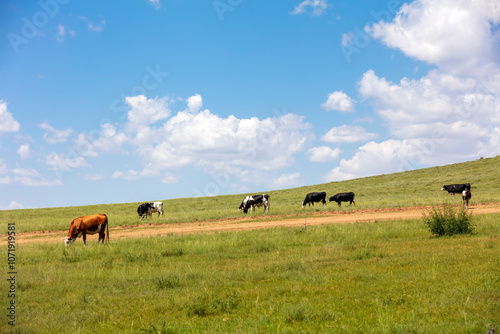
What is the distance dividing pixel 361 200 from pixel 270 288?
41.7 meters

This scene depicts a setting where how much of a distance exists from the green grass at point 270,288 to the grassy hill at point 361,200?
19577mm

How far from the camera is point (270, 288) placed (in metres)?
9.75

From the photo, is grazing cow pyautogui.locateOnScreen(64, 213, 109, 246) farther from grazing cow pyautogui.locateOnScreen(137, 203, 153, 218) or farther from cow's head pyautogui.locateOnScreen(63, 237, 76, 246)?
grazing cow pyautogui.locateOnScreen(137, 203, 153, 218)

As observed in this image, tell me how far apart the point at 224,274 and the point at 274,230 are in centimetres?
1047

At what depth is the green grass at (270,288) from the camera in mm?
7469

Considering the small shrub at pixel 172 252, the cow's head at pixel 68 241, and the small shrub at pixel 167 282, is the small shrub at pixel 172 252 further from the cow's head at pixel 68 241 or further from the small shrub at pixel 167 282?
the cow's head at pixel 68 241

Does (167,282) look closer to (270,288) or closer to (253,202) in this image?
(270,288)

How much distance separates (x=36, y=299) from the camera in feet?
33.4

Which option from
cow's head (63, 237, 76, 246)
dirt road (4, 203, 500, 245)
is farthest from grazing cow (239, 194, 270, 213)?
cow's head (63, 237, 76, 246)

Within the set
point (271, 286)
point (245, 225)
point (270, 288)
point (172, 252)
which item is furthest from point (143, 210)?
point (270, 288)

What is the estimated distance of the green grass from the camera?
7.47m

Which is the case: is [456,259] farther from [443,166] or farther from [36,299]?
[443,166]

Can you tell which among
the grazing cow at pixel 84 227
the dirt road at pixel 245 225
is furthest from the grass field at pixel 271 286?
the dirt road at pixel 245 225

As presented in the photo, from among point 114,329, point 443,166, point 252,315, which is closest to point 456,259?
point 252,315
